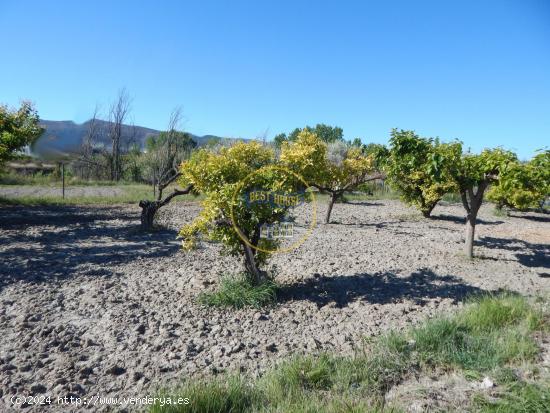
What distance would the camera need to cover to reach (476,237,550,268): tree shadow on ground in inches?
296

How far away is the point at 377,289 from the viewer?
5.41m

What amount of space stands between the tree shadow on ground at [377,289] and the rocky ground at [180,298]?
1.1 inches

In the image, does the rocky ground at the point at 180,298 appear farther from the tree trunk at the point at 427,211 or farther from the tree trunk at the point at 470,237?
the tree trunk at the point at 427,211

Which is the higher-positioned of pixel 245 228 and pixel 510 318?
pixel 245 228

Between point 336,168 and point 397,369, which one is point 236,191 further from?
point 336,168

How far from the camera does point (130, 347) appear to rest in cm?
365

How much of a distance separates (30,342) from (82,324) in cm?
54

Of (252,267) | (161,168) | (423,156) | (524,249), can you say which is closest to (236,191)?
(252,267)

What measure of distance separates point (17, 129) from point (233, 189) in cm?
877

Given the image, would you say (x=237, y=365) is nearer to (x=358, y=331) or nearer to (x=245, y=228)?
(x=358, y=331)

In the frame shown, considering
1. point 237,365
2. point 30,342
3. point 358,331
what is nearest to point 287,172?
point 358,331

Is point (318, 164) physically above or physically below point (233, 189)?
above

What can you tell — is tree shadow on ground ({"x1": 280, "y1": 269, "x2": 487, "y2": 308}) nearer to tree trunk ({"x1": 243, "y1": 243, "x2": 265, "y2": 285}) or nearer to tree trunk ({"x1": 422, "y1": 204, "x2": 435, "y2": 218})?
tree trunk ({"x1": 243, "y1": 243, "x2": 265, "y2": 285})

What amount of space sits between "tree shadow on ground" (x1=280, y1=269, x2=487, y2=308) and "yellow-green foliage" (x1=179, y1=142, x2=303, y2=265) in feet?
3.49
